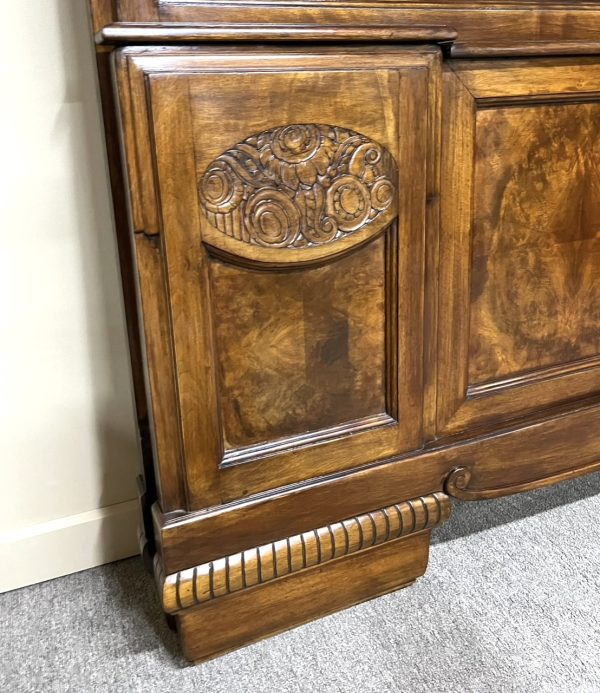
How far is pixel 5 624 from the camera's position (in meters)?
1.00

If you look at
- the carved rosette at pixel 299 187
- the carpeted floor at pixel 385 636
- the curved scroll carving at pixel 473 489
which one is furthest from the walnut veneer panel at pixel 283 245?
the carpeted floor at pixel 385 636

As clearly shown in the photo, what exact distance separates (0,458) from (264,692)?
1.68 ft

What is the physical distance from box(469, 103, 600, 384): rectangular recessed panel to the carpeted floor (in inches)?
12.7

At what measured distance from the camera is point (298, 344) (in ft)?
2.77

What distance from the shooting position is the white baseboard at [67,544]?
1.07 metres

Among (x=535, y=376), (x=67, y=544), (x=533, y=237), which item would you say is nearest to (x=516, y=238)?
(x=533, y=237)

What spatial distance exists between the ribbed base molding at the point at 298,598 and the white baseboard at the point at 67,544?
0.90ft

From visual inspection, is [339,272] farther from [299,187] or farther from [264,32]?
[264,32]

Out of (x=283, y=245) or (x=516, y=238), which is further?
(x=516, y=238)

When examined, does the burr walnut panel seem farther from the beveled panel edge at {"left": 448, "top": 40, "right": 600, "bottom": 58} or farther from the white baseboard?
the white baseboard

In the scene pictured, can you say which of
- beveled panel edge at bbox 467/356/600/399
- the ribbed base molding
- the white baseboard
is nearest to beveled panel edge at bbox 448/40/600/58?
beveled panel edge at bbox 467/356/600/399

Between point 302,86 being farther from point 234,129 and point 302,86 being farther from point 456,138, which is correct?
point 456,138

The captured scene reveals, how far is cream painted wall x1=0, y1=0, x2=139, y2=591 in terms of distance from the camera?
36.6 inches

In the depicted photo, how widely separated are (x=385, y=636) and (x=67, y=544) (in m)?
0.51
